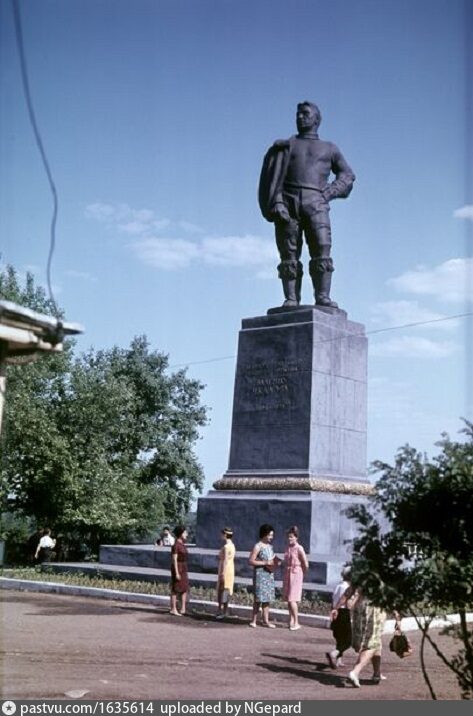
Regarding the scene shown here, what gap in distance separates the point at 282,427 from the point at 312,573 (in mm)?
3463

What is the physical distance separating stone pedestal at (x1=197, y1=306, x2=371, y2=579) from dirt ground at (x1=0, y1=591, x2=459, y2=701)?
11.6 feet

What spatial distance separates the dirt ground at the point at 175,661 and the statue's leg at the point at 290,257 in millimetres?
7485

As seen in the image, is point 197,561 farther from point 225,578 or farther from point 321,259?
point 321,259

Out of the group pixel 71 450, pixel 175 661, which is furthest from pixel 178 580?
pixel 71 450

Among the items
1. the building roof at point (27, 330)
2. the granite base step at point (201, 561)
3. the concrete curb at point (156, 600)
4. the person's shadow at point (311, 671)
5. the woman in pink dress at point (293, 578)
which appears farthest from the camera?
the granite base step at point (201, 561)

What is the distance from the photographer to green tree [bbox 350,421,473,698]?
19.4 feet

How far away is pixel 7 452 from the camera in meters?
25.9

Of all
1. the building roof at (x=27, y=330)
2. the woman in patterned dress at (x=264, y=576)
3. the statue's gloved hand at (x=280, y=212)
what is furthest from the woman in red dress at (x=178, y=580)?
the statue's gloved hand at (x=280, y=212)

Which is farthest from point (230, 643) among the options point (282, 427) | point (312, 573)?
point (282, 427)

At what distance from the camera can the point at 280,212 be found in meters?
17.5

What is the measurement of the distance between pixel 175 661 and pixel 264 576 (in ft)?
10.3

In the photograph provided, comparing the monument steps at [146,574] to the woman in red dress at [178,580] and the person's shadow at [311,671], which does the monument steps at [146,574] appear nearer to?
the woman in red dress at [178,580]

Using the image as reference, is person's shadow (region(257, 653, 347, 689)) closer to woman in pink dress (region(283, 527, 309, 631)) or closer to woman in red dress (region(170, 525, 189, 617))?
woman in pink dress (region(283, 527, 309, 631))

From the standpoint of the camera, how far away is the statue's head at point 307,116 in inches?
702
